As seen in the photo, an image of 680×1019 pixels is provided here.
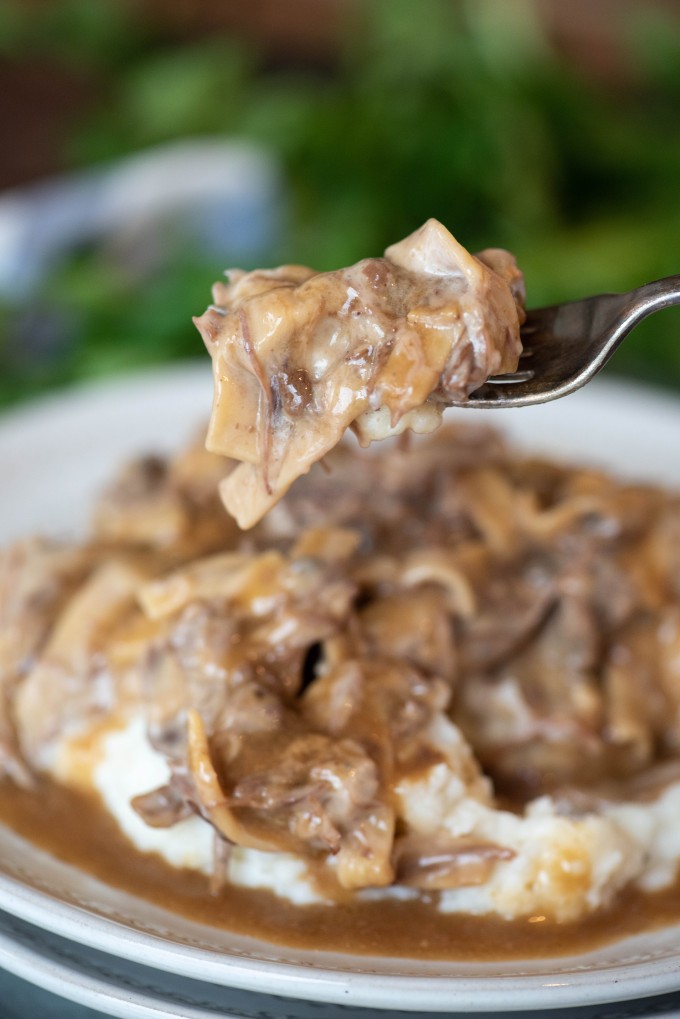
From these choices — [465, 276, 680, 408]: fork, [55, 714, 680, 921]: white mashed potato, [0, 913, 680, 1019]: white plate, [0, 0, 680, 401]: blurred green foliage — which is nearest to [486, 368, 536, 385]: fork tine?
[465, 276, 680, 408]: fork

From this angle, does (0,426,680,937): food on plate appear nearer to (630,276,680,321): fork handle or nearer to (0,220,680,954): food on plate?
(0,220,680,954): food on plate

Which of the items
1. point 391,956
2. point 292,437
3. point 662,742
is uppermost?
point 292,437

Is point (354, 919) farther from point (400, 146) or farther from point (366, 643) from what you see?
point (400, 146)

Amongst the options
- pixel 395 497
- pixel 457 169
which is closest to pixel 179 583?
pixel 395 497

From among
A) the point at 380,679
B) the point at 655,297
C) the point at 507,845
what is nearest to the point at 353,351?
the point at 655,297

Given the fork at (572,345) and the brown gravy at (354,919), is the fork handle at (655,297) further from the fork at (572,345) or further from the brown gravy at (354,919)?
the brown gravy at (354,919)

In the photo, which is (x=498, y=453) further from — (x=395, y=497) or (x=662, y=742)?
(x=662, y=742)
